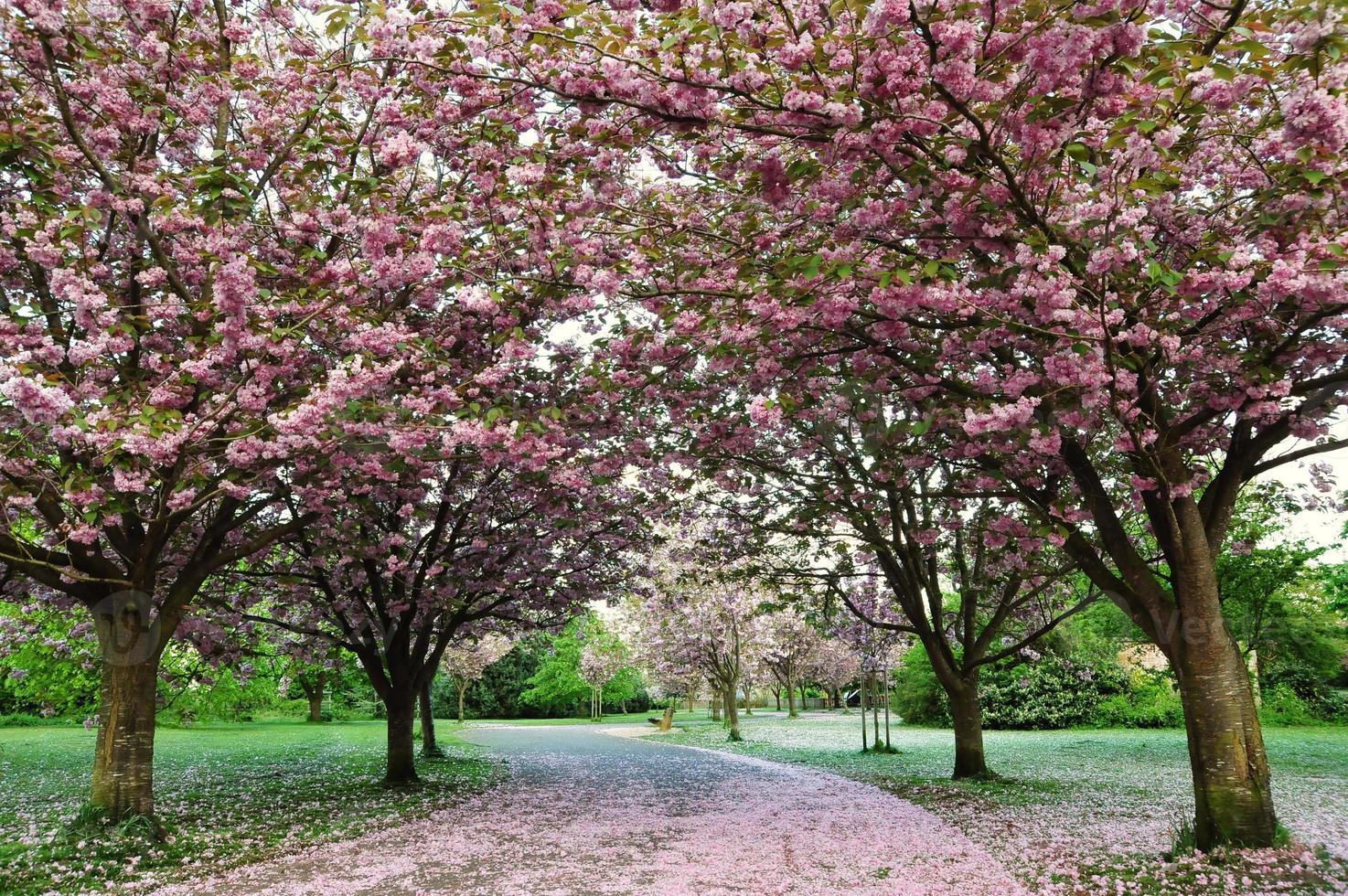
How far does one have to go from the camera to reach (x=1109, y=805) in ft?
36.4

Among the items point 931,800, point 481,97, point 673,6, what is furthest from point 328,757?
point 673,6

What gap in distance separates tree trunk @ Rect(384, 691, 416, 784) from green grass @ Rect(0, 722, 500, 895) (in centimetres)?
40

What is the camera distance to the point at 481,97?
6434mm

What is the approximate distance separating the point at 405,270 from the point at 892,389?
5.14 m

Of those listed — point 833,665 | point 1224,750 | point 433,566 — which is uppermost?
point 433,566

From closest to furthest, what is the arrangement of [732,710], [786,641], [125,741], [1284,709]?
[125,741] < [732,710] < [1284,709] < [786,641]

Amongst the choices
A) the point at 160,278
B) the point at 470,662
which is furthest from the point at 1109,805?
the point at 470,662

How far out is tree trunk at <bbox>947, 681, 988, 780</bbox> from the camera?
47.3 feet

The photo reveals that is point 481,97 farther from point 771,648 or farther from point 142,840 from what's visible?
point 771,648

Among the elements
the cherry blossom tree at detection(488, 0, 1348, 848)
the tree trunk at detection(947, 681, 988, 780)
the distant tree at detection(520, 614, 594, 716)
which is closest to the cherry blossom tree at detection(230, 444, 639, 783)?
the cherry blossom tree at detection(488, 0, 1348, 848)

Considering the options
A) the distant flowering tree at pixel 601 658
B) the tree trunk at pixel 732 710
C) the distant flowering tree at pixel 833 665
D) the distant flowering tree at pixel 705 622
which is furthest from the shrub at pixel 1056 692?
the distant flowering tree at pixel 601 658

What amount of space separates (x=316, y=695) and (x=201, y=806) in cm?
3423

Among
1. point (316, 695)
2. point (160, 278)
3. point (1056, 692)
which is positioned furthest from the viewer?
point (316, 695)

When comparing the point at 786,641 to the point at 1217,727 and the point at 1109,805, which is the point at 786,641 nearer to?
the point at 1109,805
